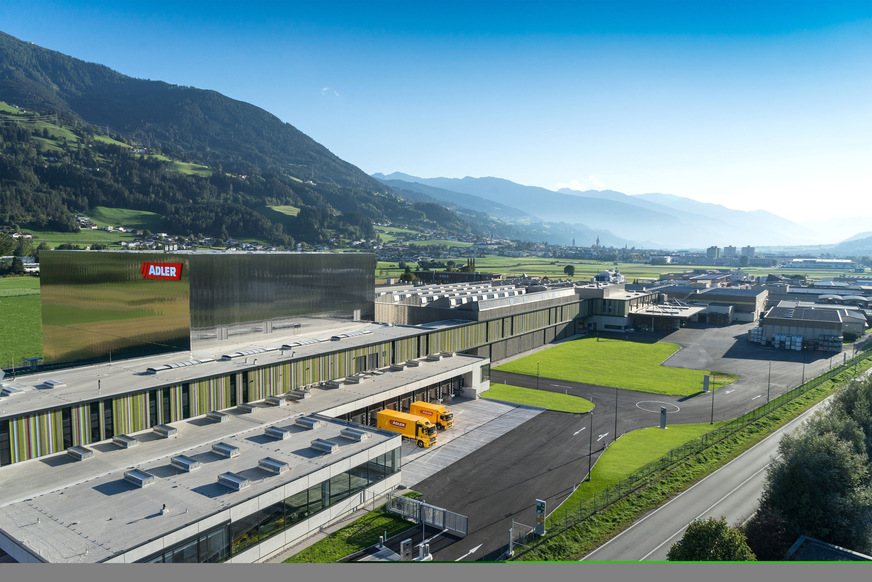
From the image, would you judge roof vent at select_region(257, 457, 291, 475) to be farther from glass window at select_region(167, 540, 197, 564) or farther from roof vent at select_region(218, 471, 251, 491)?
glass window at select_region(167, 540, 197, 564)

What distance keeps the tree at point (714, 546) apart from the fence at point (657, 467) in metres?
7.23

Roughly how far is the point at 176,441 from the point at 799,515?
102 feet

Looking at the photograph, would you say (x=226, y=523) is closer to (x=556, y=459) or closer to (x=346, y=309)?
(x=556, y=459)

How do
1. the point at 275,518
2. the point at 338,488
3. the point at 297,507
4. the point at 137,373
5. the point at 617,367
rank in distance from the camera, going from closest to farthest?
1. the point at 275,518
2. the point at 297,507
3. the point at 338,488
4. the point at 137,373
5. the point at 617,367

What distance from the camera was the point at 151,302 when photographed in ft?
123

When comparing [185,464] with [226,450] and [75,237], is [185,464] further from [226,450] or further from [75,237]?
[75,237]

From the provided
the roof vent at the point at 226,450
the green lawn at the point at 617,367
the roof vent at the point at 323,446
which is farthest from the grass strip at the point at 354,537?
the green lawn at the point at 617,367

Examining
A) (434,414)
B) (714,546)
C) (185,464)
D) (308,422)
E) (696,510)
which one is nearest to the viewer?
(714,546)

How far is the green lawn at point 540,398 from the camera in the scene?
4784 cm

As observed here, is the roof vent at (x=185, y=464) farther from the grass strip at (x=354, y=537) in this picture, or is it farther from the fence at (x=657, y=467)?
the fence at (x=657, y=467)

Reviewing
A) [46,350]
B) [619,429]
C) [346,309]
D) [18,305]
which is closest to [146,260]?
[46,350]

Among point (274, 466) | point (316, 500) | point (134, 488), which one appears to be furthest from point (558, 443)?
point (134, 488)

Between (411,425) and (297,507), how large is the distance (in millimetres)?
14078

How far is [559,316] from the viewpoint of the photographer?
82.2 metres
